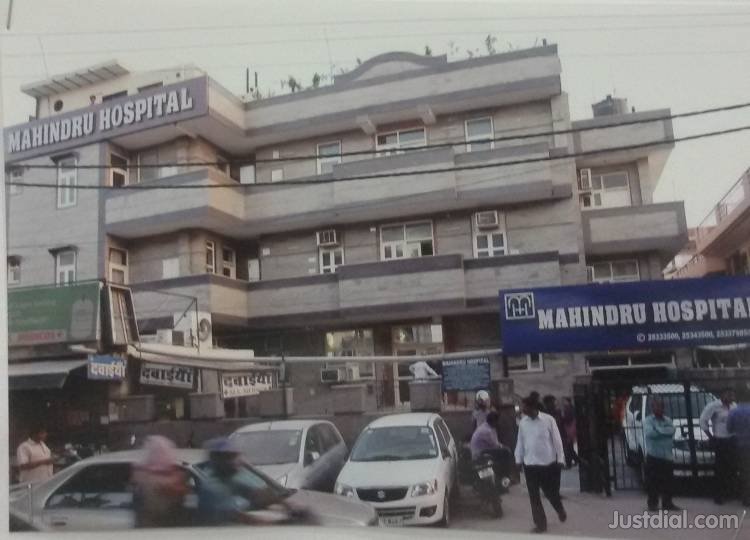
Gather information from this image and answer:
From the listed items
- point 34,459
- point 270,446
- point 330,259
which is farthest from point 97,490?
point 330,259

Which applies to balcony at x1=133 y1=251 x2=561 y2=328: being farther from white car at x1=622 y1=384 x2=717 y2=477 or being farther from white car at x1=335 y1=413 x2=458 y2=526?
white car at x1=622 y1=384 x2=717 y2=477

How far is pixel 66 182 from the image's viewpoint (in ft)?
16.3

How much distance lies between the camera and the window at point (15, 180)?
15.8 ft

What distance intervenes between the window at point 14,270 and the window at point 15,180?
0.53m

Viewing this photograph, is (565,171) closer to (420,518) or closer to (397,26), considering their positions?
(397,26)

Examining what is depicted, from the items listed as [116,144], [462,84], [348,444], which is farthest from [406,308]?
[116,144]

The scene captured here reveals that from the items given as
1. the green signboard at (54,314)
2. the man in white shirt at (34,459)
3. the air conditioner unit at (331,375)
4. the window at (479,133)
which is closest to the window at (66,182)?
the green signboard at (54,314)

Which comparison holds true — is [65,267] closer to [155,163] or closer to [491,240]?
[155,163]

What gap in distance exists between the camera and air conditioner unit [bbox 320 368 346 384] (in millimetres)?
4457

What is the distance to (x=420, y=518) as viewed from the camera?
159 inches

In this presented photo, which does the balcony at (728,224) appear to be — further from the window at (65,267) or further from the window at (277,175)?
the window at (65,267)

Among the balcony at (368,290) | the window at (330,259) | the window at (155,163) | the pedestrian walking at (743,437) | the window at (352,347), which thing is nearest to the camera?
the pedestrian walking at (743,437)

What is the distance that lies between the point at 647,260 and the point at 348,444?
94.6 inches

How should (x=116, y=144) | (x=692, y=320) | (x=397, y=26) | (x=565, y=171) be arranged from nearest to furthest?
1. (x=692, y=320)
2. (x=565, y=171)
3. (x=397, y=26)
4. (x=116, y=144)
